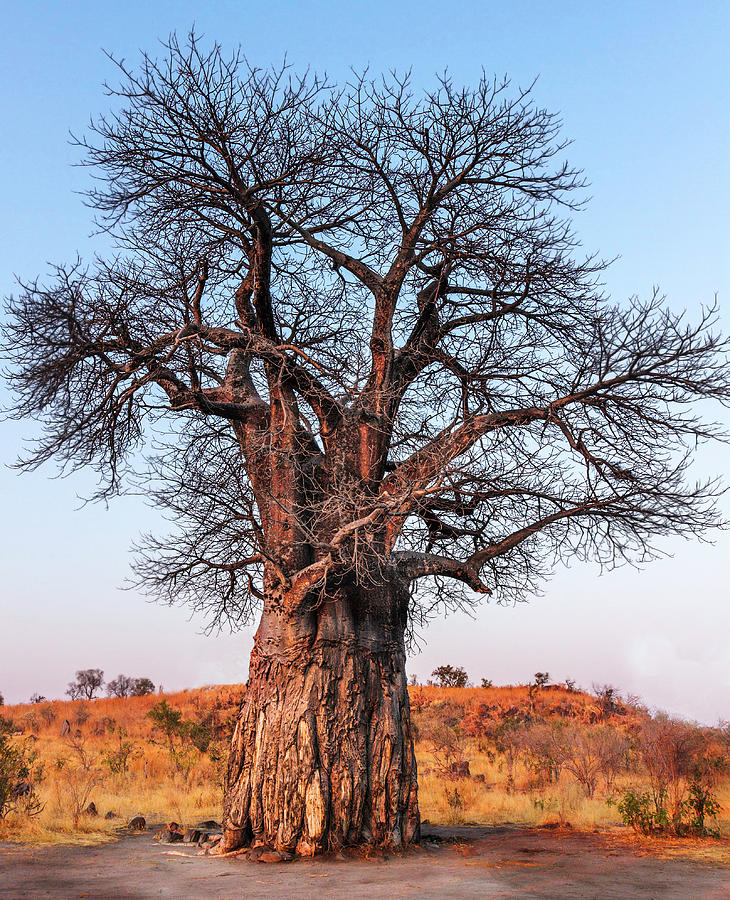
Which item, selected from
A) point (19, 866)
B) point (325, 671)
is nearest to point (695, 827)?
point (325, 671)

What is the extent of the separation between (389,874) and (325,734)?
151cm

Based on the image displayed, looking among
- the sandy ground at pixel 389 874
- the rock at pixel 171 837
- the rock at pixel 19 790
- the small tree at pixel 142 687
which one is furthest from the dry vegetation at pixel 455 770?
the small tree at pixel 142 687

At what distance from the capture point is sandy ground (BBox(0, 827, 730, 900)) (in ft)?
21.1

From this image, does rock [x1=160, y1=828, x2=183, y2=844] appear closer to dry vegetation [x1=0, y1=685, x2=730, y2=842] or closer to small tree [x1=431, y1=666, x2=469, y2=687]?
dry vegetation [x1=0, y1=685, x2=730, y2=842]

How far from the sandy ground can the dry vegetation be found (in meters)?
1.59

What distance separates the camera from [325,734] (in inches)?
328

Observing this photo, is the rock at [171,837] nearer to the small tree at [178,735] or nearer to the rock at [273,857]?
the rock at [273,857]

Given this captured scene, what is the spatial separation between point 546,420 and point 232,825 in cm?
523

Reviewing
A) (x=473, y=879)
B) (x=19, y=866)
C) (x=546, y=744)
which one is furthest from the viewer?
(x=546, y=744)

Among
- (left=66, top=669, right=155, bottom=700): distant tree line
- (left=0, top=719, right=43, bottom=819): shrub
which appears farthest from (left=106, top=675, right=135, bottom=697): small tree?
(left=0, top=719, right=43, bottom=819): shrub

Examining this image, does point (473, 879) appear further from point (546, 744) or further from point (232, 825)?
point (546, 744)

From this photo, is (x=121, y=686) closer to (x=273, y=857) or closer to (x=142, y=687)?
(x=142, y=687)

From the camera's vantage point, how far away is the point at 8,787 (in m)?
9.97

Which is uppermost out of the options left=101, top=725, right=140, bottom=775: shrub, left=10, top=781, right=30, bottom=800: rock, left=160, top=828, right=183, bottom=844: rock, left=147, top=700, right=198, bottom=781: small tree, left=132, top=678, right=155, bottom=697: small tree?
left=132, top=678, right=155, bottom=697: small tree
